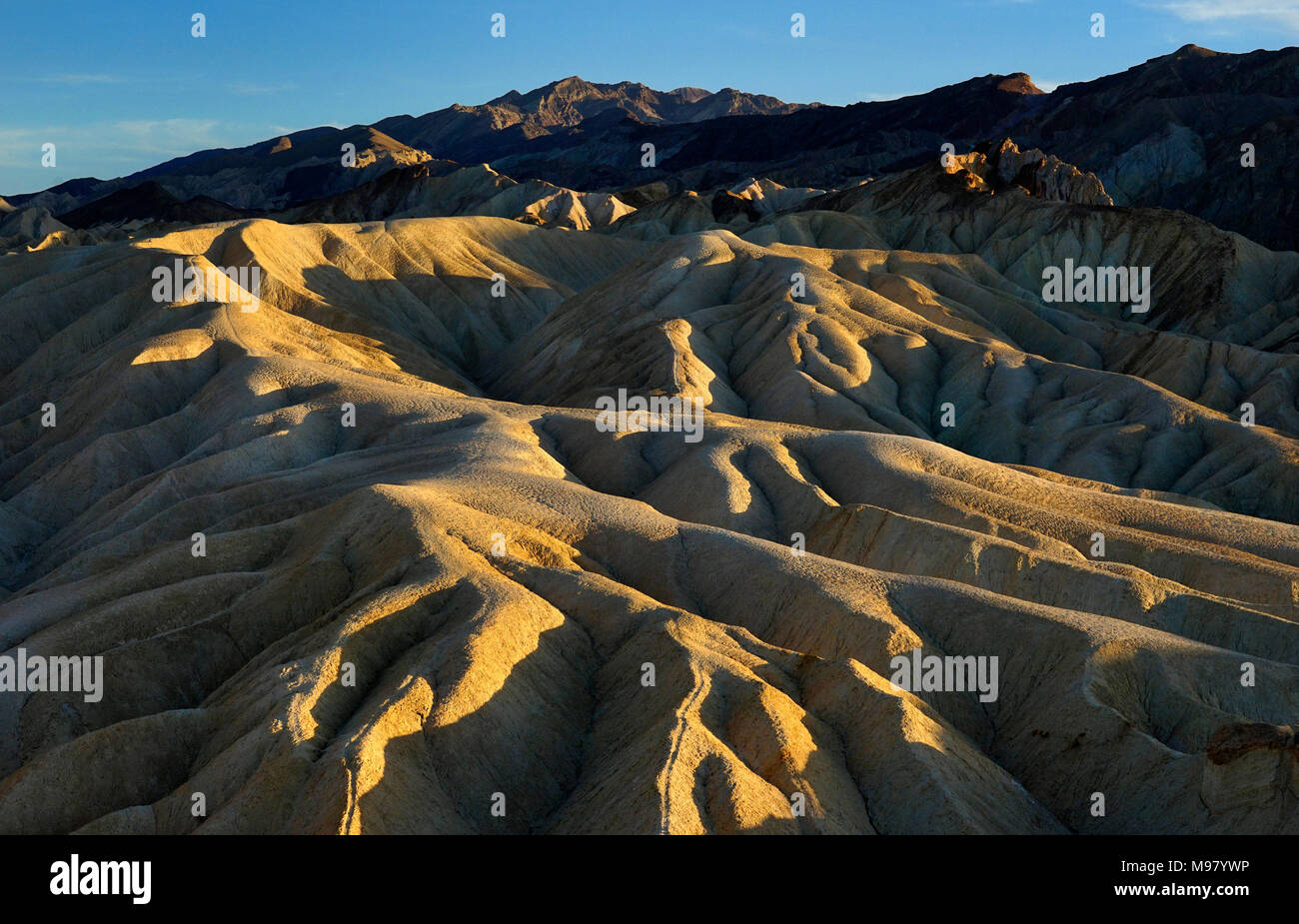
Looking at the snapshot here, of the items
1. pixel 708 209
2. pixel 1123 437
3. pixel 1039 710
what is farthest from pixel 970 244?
pixel 1039 710

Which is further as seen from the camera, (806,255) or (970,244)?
(970,244)

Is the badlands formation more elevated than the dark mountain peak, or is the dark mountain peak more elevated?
the dark mountain peak

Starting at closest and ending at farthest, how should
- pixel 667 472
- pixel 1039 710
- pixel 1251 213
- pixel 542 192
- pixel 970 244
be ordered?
pixel 1039 710 → pixel 667 472 → pixel 970 244 → pixel 1251 213 → pixel 542 192

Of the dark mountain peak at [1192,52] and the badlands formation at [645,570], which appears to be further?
the dark mountain peak at [1192,52]

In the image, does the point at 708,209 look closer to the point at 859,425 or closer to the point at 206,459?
the point at 859,425

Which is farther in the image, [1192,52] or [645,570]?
[1192,52]

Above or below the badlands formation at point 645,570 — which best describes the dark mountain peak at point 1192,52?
above

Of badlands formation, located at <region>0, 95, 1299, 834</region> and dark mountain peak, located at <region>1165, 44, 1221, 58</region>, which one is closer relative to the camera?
badlands formation, located at <region>0, 95, 1299, 834</region>
